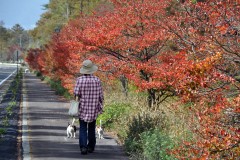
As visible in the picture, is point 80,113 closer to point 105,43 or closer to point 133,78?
point 133,78

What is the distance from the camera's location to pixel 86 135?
9273 mm

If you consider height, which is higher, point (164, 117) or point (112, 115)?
point (164, 117)

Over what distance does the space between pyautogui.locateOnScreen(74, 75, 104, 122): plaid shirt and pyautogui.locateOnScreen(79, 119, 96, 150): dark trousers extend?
0.52ft

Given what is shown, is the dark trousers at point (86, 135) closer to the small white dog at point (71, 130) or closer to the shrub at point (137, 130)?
the shrub at point (137, 130)

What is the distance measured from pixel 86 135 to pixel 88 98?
0.70m

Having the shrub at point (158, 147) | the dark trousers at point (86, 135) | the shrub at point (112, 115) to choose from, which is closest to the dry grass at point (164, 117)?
the shrub at point (112, 115)

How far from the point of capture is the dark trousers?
9258mm

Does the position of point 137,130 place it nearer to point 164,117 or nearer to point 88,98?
point 88,98

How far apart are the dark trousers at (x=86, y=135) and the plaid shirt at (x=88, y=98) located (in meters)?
0.16

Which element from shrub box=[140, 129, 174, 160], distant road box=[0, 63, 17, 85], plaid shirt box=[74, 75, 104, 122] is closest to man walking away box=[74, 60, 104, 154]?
plaid shirt box=[74, 75, 104, 122]

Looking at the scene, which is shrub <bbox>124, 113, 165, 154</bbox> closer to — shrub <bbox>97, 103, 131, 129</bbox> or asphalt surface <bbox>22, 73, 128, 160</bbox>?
asphalt surface <bbox>22, 73, 128, 160</bbox>

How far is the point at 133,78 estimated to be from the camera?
1287 cm

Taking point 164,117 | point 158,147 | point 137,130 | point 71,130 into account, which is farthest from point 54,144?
point 158,147

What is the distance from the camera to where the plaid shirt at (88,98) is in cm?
922
